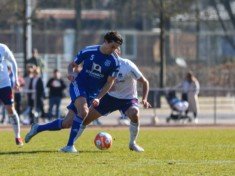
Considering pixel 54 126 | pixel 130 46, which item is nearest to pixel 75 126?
pixel 54 126

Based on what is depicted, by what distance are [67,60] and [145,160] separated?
37.2 metres

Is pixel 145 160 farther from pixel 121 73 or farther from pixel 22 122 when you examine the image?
pixel 22 122

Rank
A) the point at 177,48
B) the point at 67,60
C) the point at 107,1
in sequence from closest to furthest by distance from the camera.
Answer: the point at 67,60 → the point at 177,48 → the point at 107,1

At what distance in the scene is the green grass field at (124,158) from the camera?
13.9 m

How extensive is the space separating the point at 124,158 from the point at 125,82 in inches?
93.5

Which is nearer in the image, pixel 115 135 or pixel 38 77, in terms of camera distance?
pixel 115 135

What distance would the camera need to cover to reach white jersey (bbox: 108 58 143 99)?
59.0 ft

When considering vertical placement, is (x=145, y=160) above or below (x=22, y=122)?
above

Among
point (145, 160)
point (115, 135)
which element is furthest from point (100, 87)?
point (115, 135)

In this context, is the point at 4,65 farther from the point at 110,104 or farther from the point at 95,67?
the point at 95,67

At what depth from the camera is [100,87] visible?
17.2m

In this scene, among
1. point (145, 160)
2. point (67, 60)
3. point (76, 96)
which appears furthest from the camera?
point (67, 60)

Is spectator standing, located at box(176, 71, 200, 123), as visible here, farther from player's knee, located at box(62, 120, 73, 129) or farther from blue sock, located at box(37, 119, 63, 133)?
player's knee, located at box(62, 120, 73, 129)

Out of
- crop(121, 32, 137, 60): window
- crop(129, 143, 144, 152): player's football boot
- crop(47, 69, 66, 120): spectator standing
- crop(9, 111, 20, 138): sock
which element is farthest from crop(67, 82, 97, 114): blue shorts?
crop(121, 32, 137, 60): window
